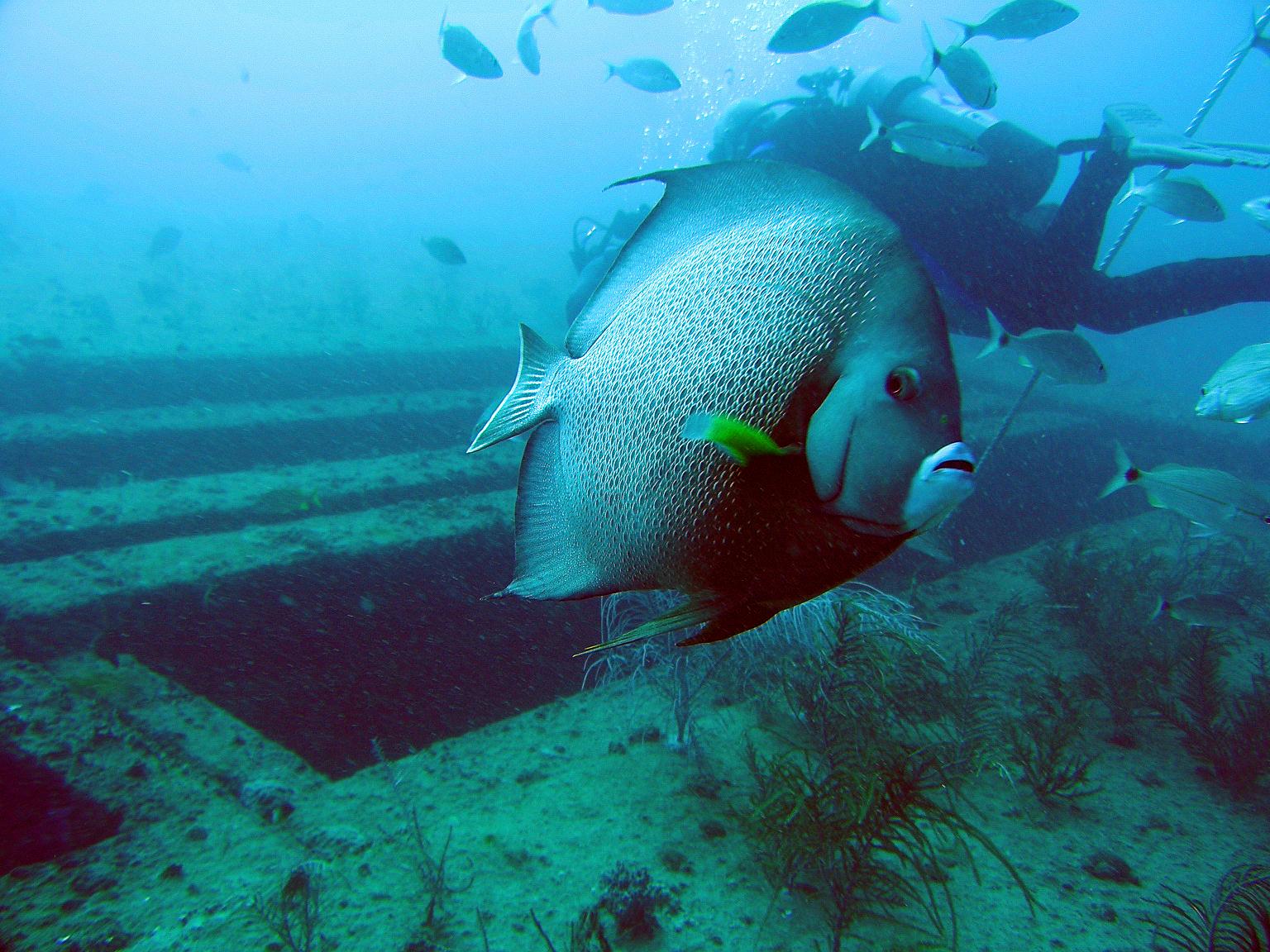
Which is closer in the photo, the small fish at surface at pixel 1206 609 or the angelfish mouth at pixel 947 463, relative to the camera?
the angelfish mouth at pixel 947 463

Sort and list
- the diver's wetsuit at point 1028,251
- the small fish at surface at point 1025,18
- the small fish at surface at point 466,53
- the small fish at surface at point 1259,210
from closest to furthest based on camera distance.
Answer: the diver's wetsuit at point 1028,251 < the small fish at surface at point 1259,210 < the small fish at surface at point 1025,18 < the small fish at surface at point 466,53

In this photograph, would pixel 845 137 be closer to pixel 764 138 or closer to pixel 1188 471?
pixel 764 138

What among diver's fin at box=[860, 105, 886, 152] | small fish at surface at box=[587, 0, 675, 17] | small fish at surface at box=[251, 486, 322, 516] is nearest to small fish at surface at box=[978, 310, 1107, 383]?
diver's fin at box=[860, 105, 886, 152]

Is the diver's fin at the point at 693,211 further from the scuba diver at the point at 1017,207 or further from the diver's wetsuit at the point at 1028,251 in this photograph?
the diver's wetsuit at the point at 1028,251

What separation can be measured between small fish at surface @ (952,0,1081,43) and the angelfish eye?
704cm

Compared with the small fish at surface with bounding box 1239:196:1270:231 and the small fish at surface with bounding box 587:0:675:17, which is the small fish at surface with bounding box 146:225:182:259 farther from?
the small fish at surface with bounding box 1239:196:1270:231

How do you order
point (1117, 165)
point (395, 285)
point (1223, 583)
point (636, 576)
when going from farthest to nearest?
point (395, 285) → point (1223, 583) → point (1117, 165) → point (636, 576)

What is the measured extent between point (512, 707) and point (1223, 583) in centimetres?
767

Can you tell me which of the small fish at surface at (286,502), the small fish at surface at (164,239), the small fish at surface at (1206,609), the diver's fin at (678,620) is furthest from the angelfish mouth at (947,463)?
the small fish at surface at (164,239)

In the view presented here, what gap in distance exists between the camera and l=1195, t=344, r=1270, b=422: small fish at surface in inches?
156

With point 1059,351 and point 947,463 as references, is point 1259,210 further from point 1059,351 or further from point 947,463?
point 947,463

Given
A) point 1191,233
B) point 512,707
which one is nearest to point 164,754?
point 512,707

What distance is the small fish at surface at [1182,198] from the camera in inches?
199

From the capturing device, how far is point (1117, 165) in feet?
15.6
